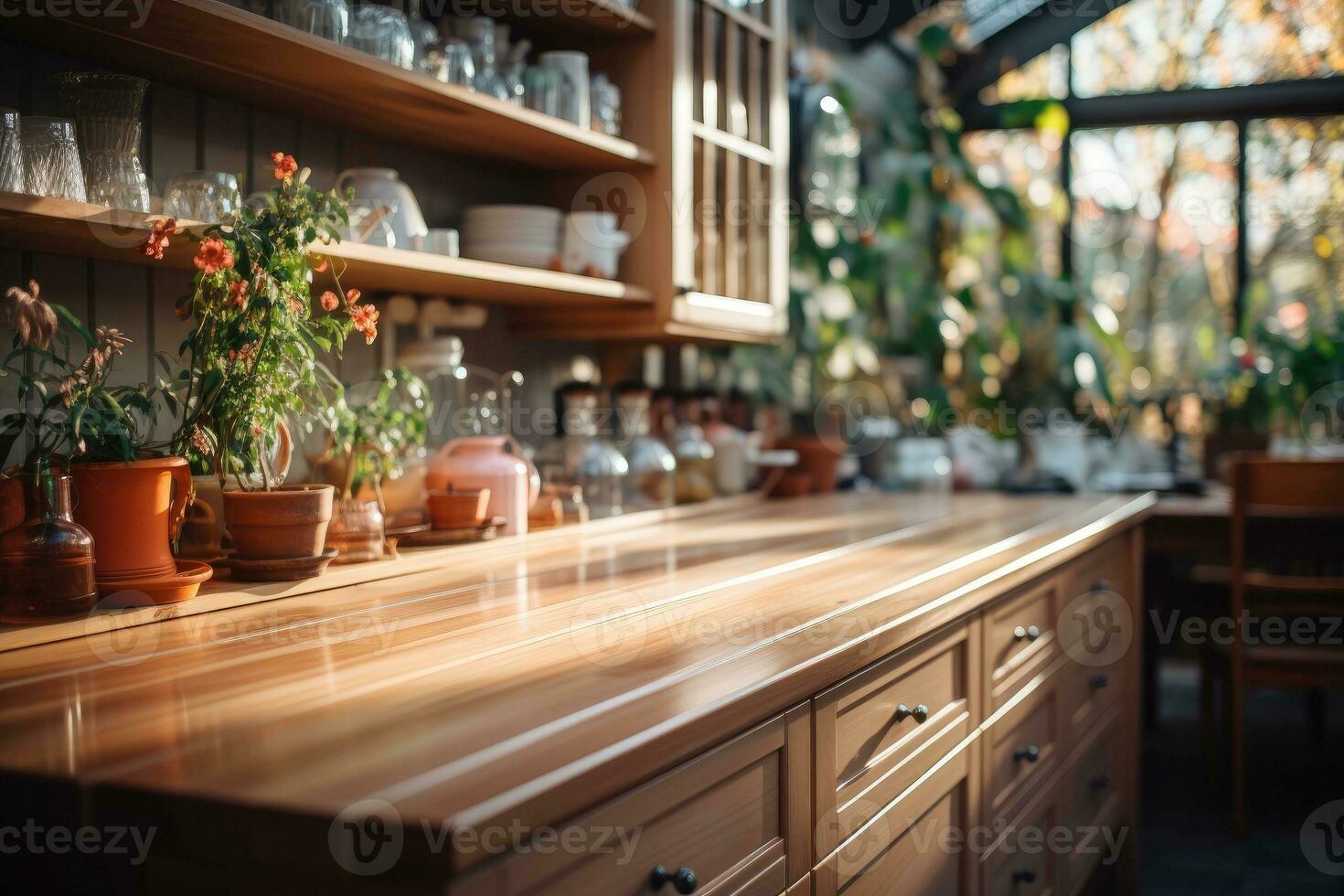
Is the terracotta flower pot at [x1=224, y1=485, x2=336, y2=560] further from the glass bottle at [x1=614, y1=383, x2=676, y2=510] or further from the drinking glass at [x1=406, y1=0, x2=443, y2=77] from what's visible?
the glass bottle at [x1=614, y1=383, x2=676, y2=510]

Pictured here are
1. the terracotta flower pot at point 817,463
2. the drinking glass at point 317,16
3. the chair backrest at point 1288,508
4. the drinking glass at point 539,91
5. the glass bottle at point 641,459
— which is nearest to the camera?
the drinking glass at point 317,16

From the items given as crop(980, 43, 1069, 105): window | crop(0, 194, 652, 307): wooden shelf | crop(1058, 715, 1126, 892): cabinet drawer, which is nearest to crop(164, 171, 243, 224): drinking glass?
crop(0, 194, 652, 307): wooden shelf

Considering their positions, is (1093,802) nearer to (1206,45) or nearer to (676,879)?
(676,879)

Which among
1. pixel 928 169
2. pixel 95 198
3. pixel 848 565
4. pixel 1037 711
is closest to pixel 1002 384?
pixel 928 169

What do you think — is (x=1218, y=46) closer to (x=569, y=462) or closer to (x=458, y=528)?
(x=569, y=462)

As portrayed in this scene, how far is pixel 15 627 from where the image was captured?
119 centimetres

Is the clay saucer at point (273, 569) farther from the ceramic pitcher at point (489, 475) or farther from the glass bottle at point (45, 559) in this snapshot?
the ceramic pitcher at point (489, 475)

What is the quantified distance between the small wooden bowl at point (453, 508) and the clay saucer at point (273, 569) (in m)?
0.40

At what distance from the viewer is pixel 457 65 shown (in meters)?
1.94

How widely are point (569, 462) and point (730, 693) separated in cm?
143

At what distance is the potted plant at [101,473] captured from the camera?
123 centimetres

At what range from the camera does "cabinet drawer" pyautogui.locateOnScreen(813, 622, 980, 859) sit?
50.1 inches

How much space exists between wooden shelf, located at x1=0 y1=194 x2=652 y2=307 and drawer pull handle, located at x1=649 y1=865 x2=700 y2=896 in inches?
37.5

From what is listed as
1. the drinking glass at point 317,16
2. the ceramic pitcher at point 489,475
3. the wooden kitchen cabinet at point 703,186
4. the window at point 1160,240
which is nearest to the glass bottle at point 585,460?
the wooden kitchen cabinet at point 703,186
